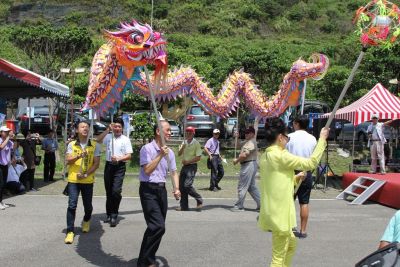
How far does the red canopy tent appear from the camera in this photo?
47.1ft

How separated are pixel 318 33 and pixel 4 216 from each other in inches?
2346

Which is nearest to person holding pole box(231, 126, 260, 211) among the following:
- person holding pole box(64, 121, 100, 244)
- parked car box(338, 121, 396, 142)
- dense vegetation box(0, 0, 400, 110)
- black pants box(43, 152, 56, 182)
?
person holding pole box(64, 121, 100, 244)

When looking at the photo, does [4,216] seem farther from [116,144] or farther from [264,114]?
[264,114]

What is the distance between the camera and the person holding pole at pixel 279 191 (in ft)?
15.8

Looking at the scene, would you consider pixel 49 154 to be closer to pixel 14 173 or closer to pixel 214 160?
pixel 14 173

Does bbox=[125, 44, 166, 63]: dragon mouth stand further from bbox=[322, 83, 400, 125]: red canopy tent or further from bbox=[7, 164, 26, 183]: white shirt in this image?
bbox=[322, 83, 400, 125]: red canopy tent

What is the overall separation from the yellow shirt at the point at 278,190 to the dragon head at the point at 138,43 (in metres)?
2.29

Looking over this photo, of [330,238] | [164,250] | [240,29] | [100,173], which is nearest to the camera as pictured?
[164,250]

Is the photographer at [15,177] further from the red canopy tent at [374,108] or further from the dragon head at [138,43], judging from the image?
the red canopy tent at [374,108]

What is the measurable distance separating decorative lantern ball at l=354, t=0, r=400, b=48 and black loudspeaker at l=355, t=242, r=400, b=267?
3.12 meters

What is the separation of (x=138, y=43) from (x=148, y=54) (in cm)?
18

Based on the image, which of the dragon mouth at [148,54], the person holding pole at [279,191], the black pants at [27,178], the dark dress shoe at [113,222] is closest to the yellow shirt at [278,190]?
the person holding pole at [279,191]

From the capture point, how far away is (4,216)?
9180 mm

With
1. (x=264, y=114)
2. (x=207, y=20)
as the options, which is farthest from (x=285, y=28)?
(x=264, y=114)
